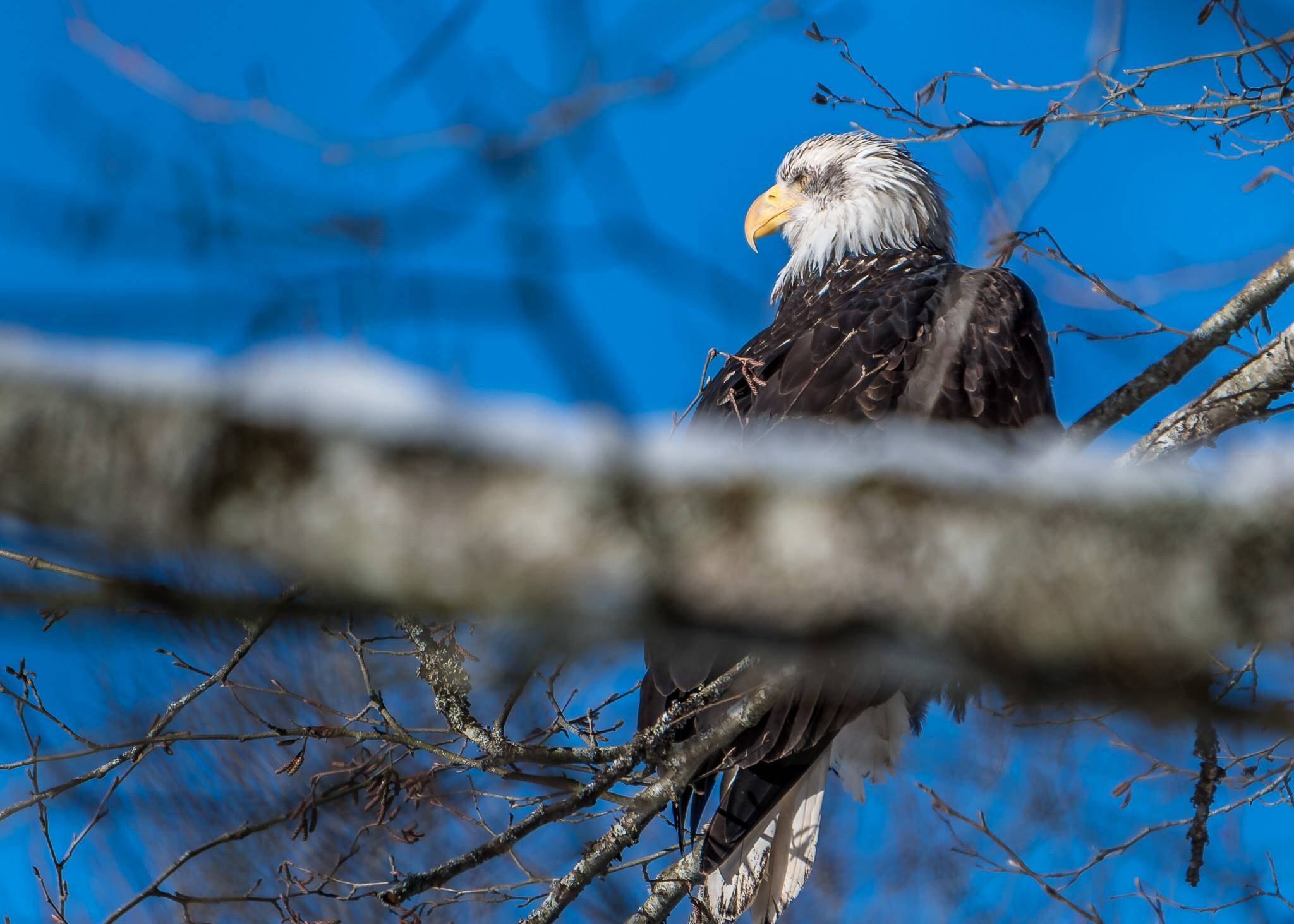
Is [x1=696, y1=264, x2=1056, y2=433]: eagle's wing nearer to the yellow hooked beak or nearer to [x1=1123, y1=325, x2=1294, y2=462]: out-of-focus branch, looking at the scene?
[x1=1123, y1=325, x2=1294, y2=462]: out-of-focus branch

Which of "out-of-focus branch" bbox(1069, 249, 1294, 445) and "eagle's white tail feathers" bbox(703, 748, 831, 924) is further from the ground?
"out-of-focus branch" bbox(1069, 249, 1294, 445)

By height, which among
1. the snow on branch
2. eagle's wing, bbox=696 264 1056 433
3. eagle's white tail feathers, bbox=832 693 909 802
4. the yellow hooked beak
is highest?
the yellow hooked beak

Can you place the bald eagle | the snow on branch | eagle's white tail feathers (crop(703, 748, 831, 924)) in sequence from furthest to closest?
eagle's white tail feathers (crop(703, 748, 831, 924)), the bald eagle, the snow on branch

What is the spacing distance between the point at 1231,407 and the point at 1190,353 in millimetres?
201

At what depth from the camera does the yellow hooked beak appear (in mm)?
6258

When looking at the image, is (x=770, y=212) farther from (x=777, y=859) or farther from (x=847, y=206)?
(x=777, y=859)

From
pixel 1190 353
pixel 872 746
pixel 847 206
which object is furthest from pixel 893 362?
pixel 847 206

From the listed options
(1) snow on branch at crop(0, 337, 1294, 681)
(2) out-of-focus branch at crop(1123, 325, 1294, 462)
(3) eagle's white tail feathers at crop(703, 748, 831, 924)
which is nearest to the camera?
(1) snow on branch at crop(0, 337, 1294, 681)

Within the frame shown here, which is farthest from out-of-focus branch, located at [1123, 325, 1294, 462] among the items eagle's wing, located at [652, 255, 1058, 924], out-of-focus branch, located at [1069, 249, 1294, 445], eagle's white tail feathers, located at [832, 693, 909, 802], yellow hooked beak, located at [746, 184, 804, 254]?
yellow hooked beak, located at [746, 184, 804, 254]

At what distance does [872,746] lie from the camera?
4105 mm

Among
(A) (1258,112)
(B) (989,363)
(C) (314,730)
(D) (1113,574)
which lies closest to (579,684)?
(C) (314,730)

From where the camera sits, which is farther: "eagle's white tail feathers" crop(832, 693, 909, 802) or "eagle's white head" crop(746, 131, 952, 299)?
"eagle's white head" crop(746, 131, 952, 299)

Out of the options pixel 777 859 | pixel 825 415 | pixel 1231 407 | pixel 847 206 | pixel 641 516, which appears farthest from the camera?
pixel 847 206

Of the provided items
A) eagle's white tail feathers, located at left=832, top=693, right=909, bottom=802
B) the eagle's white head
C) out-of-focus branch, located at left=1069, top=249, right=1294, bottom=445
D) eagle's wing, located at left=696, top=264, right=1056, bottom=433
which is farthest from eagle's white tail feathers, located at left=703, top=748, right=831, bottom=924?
the eagle's white head
